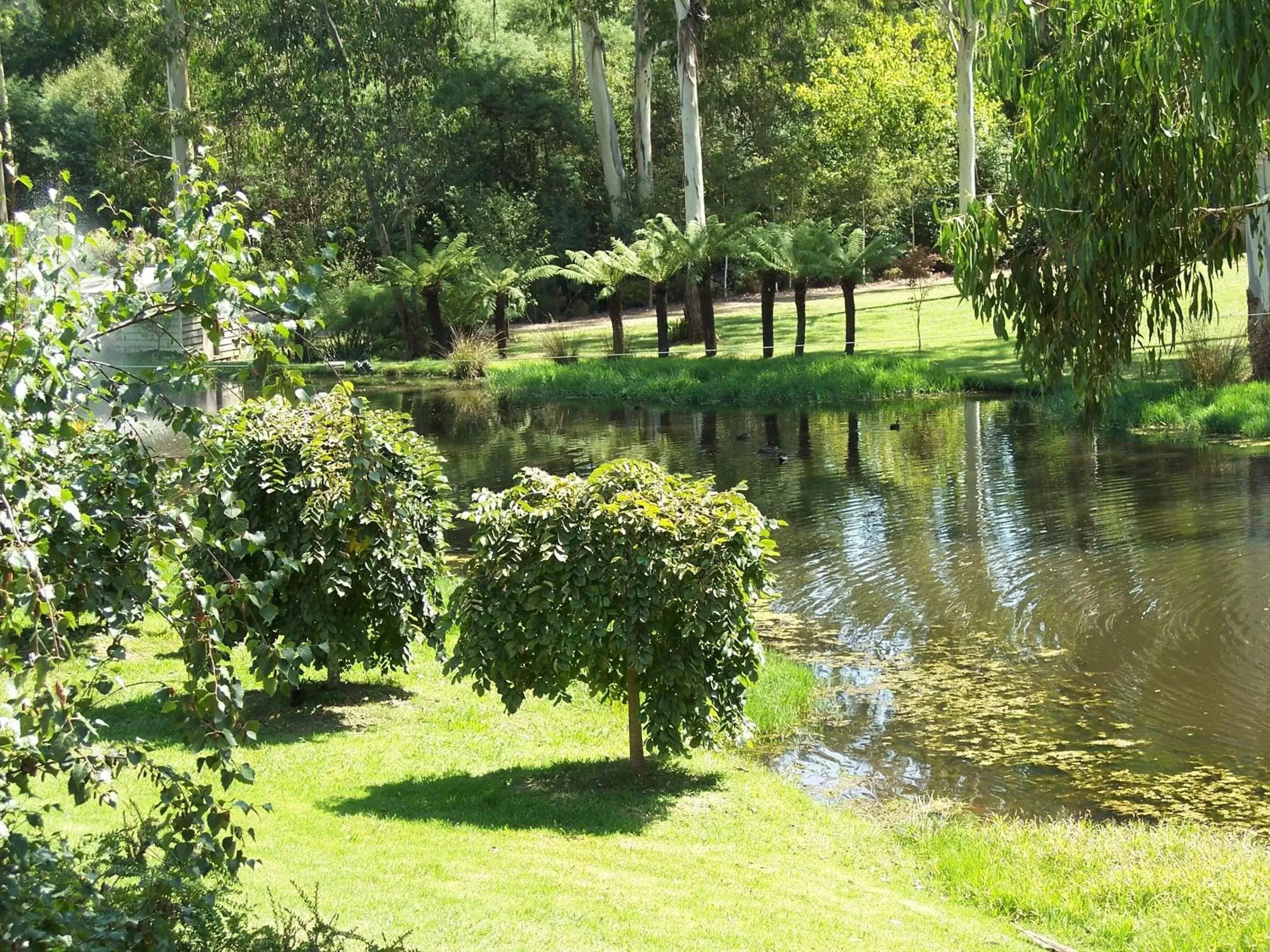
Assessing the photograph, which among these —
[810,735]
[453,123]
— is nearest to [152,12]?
[453,123]

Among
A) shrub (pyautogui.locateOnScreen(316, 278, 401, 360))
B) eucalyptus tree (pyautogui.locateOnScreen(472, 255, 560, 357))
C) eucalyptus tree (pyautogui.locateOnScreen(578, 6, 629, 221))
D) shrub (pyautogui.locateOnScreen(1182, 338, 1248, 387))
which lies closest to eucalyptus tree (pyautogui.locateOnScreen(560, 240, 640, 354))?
eucalyptus tree (pyautogui.locateOnScreen(472, 255, 560, 357))

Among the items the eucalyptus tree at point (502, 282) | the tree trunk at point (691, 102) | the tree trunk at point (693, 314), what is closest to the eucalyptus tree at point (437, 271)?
the eucalyptus tree at point (502, 282)

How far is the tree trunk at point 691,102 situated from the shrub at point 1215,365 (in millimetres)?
14307

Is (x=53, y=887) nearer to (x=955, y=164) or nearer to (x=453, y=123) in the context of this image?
(x=453, y=123)

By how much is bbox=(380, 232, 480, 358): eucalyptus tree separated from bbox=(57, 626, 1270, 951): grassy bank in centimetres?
2924

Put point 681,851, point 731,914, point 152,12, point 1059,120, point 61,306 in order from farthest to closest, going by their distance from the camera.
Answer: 1. point 152,12
2. point 1059,120
3. point 681,851
4. point 731,914
5. point 61,306

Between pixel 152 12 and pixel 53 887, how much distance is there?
4073cm

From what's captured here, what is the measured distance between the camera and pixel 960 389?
29781mm

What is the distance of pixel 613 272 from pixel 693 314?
3530 millimetres

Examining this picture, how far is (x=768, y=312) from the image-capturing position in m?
33.5

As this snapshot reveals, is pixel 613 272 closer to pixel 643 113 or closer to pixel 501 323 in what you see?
pixel 501 323

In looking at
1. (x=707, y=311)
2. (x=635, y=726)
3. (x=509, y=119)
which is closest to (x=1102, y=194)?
(x=635, y=726)

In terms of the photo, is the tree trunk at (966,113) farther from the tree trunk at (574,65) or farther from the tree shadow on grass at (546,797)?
the tree shadow on grass at (546,797)

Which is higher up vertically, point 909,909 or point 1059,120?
point 1059,120
